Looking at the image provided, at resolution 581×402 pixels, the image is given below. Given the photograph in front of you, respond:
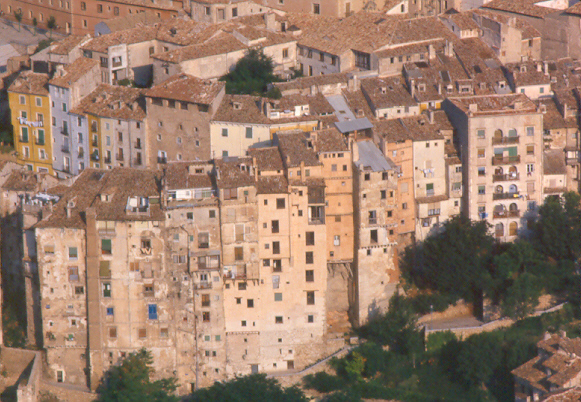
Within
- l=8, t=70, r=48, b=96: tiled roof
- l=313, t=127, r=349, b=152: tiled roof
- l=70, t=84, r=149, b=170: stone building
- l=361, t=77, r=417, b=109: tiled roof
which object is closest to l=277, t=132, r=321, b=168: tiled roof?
l=313, t=127, r=349, b=152: tiled roof

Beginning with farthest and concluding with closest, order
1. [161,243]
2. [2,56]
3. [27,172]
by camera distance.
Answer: [2,56]
[27,172]
[161,243]

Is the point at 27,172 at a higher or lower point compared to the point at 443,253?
higher

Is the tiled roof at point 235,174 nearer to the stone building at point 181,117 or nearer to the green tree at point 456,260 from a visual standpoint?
the stone building at point 181,117

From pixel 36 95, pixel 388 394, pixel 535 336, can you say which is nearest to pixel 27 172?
pixel 36 95

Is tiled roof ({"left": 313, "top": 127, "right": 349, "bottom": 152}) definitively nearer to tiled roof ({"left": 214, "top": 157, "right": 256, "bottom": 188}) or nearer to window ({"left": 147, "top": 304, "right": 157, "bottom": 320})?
tiled roof ({"left": 214, "top": 157, "right": 256, "bottom": 188})

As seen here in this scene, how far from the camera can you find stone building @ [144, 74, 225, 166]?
9325cm

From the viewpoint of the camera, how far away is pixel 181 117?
94.1 metres

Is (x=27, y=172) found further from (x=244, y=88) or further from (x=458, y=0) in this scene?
(x=458, y=0)

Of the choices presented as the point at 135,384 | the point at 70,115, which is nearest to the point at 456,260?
the point at 135,384

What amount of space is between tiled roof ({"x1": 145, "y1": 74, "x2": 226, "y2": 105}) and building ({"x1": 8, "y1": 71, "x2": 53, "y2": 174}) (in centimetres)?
900

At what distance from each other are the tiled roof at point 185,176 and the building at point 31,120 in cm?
1481

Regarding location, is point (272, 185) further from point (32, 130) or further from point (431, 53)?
point (32, 130)

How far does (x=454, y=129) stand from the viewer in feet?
310

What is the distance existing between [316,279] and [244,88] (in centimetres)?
1720
